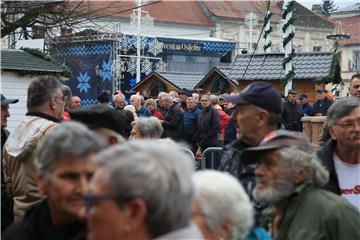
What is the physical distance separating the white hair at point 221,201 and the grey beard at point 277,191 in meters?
0.85

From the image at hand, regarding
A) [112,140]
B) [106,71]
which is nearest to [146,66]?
[106,71]

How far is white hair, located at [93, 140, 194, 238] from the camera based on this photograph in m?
2.34

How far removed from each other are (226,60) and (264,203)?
4116cm

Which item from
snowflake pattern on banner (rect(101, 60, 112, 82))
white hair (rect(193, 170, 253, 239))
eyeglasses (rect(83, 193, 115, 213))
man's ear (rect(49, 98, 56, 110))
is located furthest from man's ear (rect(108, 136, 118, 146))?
snowflake pattern on banner (rect(101, 60, 112, 82))

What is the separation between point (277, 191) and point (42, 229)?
51.0 inches

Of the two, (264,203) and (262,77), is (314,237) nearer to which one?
(264,203)

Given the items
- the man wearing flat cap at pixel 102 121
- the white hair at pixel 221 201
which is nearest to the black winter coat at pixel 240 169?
the man wearing flat cap at pixel 102 121

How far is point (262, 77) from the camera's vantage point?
17844 millimetres

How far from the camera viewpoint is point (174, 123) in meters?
13.7

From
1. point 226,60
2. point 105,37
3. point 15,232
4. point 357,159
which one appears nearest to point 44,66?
point 357,159

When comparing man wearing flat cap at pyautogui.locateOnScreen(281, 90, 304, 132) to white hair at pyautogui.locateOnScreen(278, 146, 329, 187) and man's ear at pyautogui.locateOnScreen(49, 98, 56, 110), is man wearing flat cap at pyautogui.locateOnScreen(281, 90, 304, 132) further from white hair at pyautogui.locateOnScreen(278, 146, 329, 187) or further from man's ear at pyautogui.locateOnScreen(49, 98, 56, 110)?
white hair at pyautogui.locateOnScreen(278, 146, 329, 187)

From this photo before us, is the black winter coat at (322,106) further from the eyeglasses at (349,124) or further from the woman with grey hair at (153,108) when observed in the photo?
the eyeglasses at (349,124)

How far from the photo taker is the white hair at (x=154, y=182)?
234 centimetres

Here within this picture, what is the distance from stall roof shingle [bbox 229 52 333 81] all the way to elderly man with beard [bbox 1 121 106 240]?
14053mm
